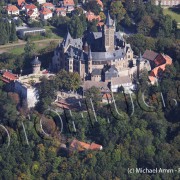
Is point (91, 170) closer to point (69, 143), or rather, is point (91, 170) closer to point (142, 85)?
point (69, 143)

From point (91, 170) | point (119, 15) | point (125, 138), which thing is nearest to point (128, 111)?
point (125, 138)

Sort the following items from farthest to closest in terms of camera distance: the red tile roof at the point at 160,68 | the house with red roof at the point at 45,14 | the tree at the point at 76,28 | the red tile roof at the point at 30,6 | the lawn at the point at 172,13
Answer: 1. the red tile roof at the point at 30,6
2. the lawn at the point at 172,13
3. the house with red roof at the point at 45,14
4. the tree at the point at 76,28
5. the red tile roof at the point at 160,68

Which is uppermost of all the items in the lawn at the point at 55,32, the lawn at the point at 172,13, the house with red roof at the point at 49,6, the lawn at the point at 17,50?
the house with red roof at the point at 49,6

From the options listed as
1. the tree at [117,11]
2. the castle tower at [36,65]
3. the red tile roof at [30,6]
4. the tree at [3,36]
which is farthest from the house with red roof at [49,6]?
the castle tower at [36,65]

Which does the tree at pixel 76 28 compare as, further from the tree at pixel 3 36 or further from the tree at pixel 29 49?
the tree at pixel 3 36

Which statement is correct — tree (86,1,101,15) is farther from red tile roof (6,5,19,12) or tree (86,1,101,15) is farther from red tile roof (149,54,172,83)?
red tile roof (149,54,172,83)

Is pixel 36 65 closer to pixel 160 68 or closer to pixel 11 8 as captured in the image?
pixel 160 68

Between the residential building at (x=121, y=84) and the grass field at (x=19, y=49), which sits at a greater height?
the residential building at (x=121, y=84)

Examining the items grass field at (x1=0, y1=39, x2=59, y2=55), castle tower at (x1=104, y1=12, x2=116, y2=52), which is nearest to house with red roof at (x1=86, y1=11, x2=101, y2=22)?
grass field at (x1=0, y1=39, x2=59, y2=55)
